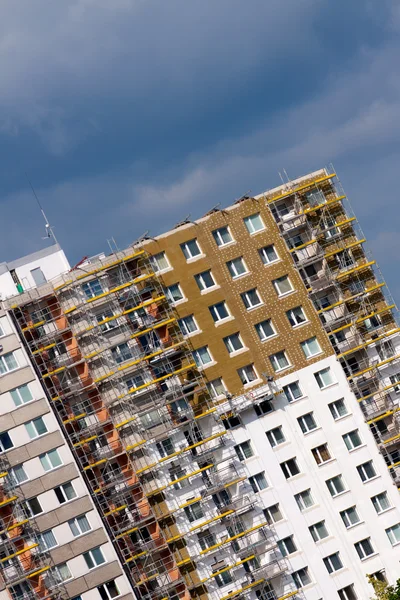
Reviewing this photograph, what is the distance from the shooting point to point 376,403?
366 feet

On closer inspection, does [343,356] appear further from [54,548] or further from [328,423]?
[54,548]

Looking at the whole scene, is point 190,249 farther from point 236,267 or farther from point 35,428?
point 35,428

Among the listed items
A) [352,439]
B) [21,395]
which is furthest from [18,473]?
[352,439]

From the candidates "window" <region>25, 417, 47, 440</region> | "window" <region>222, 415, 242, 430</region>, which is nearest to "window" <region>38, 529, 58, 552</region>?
"window" <region>25, 417, 47, 440</region>

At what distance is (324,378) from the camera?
365ft

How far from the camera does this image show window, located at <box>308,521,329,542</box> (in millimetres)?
108125

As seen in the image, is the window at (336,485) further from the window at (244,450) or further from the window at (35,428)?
the window at (35,428)

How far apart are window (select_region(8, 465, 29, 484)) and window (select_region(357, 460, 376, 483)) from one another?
3048 cm

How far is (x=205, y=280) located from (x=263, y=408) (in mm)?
13028

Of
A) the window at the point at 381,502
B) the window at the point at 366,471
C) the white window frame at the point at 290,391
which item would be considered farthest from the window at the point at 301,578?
the white window frame at the point at 290,391

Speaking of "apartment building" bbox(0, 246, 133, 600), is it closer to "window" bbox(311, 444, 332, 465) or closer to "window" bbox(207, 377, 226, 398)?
"window" bbox(207, 377, 226, 398)

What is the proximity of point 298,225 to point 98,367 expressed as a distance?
23231mm

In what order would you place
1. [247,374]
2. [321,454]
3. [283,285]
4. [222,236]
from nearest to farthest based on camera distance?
[321,454] → [247,374] → [222,236] → [283,285]

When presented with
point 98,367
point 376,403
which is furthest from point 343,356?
point 98,367
